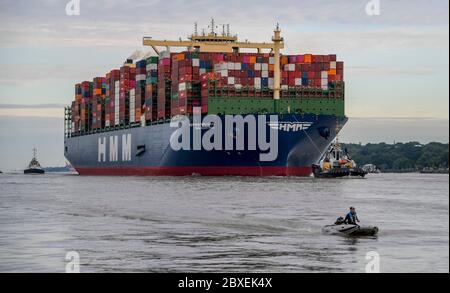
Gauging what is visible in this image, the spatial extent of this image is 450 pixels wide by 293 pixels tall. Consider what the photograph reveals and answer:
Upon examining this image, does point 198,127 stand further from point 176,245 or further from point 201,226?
point 176,245

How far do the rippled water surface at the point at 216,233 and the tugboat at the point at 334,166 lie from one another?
38062 mm

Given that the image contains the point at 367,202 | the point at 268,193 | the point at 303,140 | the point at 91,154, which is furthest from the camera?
the point at 91,154

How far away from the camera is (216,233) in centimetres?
4259

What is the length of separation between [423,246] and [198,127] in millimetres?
75441

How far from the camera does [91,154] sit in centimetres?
15838

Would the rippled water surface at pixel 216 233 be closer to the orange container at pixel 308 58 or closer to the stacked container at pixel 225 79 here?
the stacked container at pixel 225 79

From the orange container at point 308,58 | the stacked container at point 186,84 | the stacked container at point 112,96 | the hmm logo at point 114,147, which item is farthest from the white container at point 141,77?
the orange container at point 308,58

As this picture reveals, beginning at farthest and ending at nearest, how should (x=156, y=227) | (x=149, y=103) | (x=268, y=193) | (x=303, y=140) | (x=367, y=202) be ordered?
(x=149, y=103), (x=303, y=140), (x=268, y=193), (x=367, y=202), (x=156, y=227)

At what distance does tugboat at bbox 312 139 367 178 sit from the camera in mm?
111125

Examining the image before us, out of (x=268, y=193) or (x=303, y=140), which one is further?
(x=303, y=140)

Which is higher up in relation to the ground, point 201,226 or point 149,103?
point 149,103

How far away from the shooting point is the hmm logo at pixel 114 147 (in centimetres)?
13450

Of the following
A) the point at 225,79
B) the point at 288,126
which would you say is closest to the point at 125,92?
the point at 225,79
